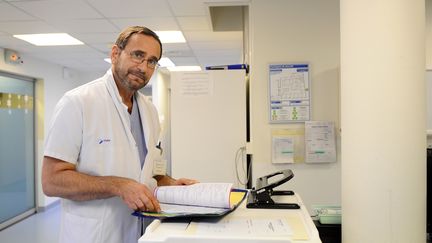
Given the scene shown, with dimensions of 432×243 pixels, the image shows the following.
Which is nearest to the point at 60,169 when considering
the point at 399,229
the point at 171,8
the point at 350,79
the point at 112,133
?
the point at 112,133

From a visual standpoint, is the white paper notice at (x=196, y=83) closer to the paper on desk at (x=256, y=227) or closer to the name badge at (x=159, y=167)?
the name badge at (x=159, y=167)

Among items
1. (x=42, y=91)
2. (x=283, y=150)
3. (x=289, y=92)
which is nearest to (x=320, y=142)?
(x=283, y=150)

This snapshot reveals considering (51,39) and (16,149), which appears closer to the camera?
(51,39)

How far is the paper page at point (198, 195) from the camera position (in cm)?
80

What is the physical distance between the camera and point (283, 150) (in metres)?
2.18

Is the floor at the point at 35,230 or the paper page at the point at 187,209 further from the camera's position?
the floor at the point at 35,230

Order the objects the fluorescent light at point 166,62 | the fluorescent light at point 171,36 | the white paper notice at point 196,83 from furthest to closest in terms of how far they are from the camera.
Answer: the fluorescent light at point 166,62 → the fluorescent light at point 171,36 → the white paper notice at point 196,83

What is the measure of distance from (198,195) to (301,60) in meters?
1.61

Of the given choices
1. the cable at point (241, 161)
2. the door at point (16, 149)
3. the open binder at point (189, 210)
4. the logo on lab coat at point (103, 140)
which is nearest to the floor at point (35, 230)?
the door at point (16, 149)

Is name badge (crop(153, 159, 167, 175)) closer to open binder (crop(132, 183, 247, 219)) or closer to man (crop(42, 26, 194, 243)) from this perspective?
man (crop(42, 26, 194, 243))

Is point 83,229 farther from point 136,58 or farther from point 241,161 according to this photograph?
point 241,161

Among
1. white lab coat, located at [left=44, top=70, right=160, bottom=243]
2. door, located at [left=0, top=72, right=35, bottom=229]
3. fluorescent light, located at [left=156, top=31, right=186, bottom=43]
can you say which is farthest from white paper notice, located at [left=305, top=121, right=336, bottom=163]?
door, located at [left=0, top=72, right=35, bottom=229]

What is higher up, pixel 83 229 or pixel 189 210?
pixel 189 210

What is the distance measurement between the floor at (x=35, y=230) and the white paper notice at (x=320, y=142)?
3.04 m
